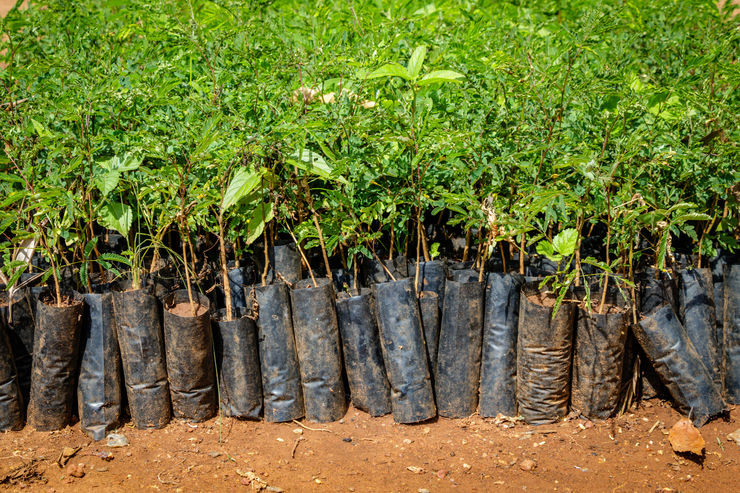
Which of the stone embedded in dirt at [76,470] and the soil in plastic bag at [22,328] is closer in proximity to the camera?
the stone embedded in dirt at [76,470]

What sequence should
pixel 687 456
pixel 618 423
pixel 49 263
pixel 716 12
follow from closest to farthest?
pixel 687 456 < pixel 618 423 < pixel 49 263 < pixel 716 12

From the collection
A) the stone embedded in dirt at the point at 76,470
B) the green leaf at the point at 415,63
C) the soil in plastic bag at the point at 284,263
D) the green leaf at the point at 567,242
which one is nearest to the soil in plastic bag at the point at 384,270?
the soil in plastic bag at the point at 284,263

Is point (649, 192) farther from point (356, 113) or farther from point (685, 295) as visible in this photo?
point (356, 113)

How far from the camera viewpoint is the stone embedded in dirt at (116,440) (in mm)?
2494

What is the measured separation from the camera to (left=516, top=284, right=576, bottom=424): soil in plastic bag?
248 centimetres

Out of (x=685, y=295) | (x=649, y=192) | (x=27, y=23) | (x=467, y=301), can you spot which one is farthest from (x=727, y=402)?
(x=27, y=23)

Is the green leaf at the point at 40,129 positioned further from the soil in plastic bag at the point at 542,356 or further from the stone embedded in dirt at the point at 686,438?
the stone embedded in dirt at the point at 686,438

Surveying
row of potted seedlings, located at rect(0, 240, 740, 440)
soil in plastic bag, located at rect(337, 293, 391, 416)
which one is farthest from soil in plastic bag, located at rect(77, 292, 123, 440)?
soil in plastic bag, located at rect(337, 293, 391, 416)

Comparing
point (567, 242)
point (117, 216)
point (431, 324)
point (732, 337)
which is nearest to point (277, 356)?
point (431, 324)

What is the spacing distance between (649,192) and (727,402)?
95 centimetres

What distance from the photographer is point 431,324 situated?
8.71ft

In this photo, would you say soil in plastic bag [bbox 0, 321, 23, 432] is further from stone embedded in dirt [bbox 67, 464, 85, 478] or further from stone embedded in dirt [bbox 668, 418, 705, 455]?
stone embedded in dirt [bbox 668, 418, 705, 455]

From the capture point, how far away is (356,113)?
2.66 m

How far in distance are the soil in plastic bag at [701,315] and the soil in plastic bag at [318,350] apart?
4.77 ft
